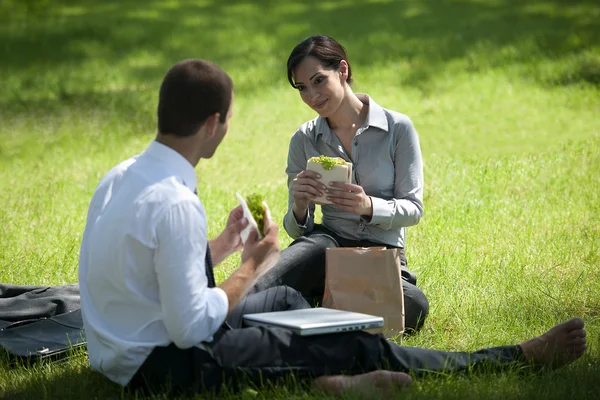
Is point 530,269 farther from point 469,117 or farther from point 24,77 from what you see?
point 24,77

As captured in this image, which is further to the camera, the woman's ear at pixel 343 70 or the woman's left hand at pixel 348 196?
the woman's ear at pixel 343 70

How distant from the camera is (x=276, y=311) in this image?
402 centimetres

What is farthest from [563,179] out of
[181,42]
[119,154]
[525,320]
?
[181,42]

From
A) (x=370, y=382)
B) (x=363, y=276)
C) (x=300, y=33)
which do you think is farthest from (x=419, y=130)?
(x=370, y=382)

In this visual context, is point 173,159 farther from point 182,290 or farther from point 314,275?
point 314,275

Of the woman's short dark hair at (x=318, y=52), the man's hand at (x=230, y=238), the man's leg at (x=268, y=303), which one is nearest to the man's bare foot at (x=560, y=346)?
the man's leg at (x=268, y=303)

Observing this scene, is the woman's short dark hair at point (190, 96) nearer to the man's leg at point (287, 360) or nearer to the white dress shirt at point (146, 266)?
the white dress shirt at point (146, 266)

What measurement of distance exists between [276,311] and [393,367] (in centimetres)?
67

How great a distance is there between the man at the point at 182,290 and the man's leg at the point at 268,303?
0.36 meters

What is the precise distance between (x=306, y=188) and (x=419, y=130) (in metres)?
6.31

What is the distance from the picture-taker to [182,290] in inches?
120

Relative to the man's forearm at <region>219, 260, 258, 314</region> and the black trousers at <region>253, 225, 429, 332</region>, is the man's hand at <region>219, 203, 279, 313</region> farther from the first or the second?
the black trousers at <region>253, 225, 429, 332</region>

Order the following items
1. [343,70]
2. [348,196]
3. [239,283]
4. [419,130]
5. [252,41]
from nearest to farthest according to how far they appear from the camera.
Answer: [239,283] → [348,196] → [343,70] → [419,130] → [252,41]

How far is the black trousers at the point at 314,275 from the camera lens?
4668mm
